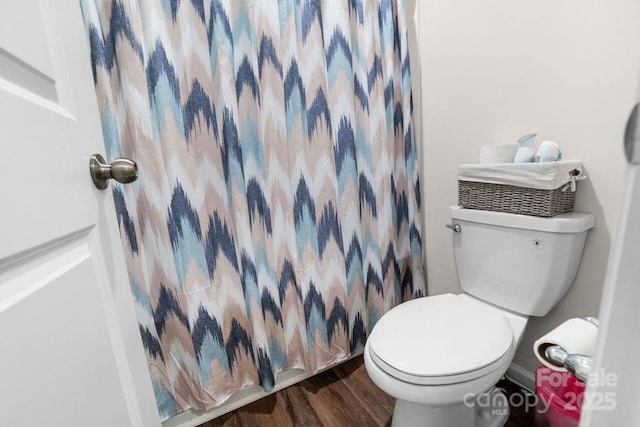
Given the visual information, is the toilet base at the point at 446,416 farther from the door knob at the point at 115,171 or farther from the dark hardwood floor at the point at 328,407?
the door knob at the point at 115,171

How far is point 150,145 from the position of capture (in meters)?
0.95

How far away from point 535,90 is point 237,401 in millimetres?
1616

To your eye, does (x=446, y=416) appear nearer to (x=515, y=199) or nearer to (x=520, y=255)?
(x=520, y=255)

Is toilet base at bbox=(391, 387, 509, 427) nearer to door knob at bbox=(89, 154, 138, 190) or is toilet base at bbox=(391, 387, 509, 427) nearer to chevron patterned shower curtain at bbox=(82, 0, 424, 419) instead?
chevron patterned shower curtain at bbox=(82, 0, 424, 419)

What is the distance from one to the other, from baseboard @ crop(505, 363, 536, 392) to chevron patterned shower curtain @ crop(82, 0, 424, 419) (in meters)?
0.56

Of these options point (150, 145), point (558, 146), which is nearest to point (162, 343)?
point (150, 145)

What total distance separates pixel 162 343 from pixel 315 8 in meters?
1.34

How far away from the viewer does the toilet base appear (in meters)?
0.87

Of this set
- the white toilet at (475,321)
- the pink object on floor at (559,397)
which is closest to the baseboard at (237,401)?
the white toilet at (475,321)

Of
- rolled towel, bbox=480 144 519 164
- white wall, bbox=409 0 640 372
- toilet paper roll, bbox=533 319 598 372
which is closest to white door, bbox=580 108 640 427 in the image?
toilet paper roll, bbox=533 319 598 372

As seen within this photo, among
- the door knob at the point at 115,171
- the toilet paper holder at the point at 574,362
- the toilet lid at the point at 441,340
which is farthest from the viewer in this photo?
the toilet lid at the point at 441,340

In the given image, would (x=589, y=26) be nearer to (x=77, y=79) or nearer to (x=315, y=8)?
(x=315, y=8)

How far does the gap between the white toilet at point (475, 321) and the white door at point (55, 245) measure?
0.63 metres

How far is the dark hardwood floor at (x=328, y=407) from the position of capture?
112 cm
